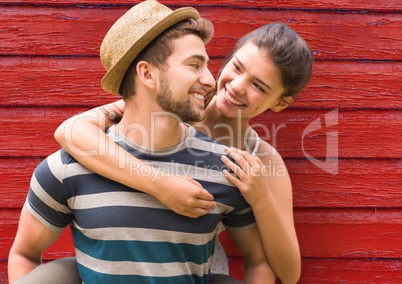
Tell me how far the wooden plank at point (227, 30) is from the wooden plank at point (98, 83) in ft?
0.15

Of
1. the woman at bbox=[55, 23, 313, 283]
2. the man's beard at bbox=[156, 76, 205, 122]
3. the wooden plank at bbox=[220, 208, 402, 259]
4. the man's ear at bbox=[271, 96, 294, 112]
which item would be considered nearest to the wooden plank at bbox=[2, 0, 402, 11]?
the woman at bbox=[55, 23, 313, 283]

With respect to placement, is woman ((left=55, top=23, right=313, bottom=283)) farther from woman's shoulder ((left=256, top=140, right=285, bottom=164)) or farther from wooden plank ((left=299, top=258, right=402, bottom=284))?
wooden plank ((left=299, top=258, right=402, bottom=284))

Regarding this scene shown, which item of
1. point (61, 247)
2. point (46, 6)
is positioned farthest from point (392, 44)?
point (61, 247)

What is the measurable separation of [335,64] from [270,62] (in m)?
0.48

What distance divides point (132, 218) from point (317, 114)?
1.12 meters

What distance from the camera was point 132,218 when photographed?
67.7 inches

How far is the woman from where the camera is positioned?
1.71 metres

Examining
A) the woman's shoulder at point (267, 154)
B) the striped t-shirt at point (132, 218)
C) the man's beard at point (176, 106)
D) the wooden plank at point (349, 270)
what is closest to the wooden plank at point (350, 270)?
the wooden plank at point (349, 270)

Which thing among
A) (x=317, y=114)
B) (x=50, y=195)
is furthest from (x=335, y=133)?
(x=50, y=195)

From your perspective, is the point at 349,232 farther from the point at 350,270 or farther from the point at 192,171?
the point at 192,171

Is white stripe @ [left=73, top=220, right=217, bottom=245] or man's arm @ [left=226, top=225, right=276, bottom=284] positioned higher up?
white stripe @ [left=73, top=220, right=217, bottom=245]

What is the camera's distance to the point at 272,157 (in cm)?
217

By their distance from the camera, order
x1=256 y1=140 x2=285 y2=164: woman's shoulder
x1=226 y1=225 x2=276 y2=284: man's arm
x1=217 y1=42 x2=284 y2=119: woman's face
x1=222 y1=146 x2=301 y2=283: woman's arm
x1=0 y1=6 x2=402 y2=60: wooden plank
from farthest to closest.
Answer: x1=0 y1=6 x2=402 y2=60: wooden plank
x1=256 y1=140 x2=285 y2=164: woman's shoulder
x1=217 y1=42 x2=284 y2=119: woman's face
x1=226 y1=225 x2=276 y2=284: man's arm
x1=222 y1=146 x2=301 y2=283: woman's arm

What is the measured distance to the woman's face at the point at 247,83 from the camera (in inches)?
80.8
